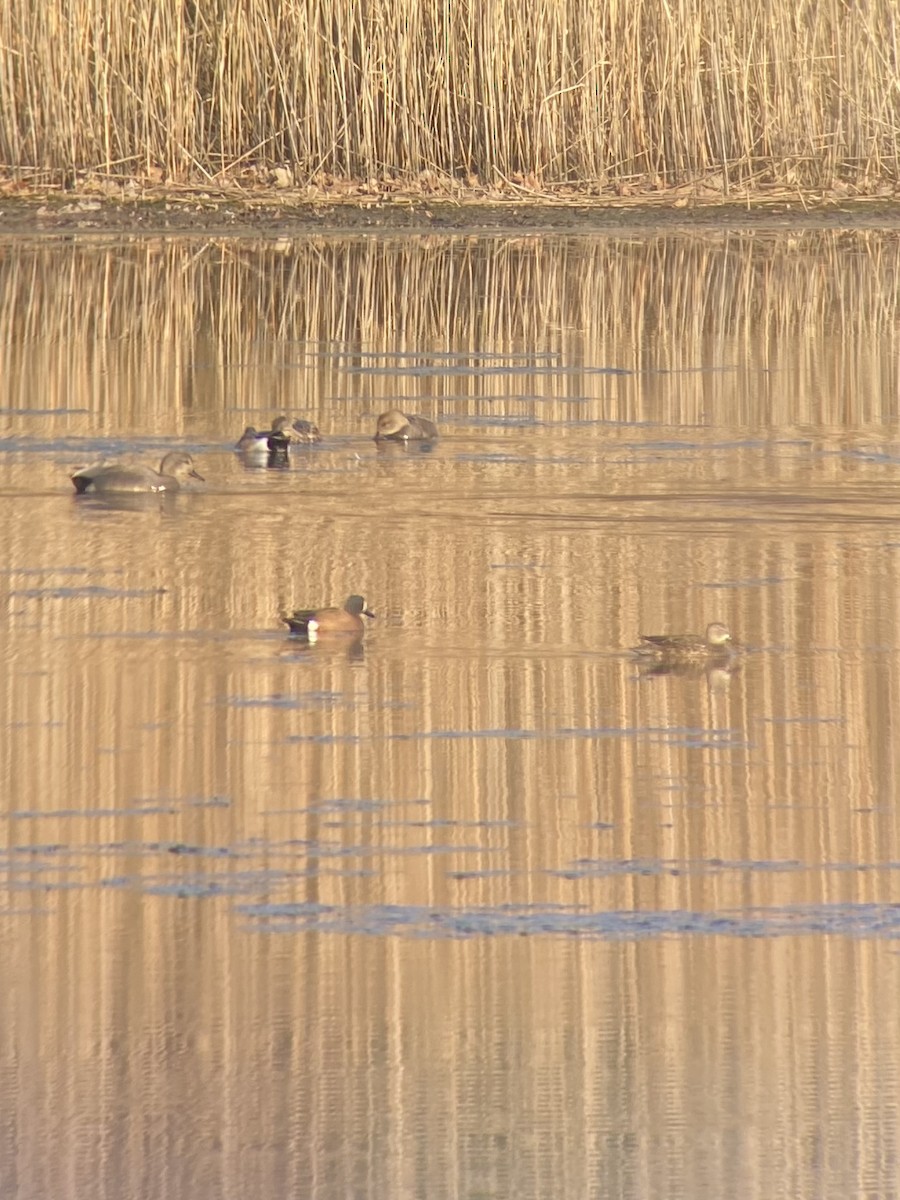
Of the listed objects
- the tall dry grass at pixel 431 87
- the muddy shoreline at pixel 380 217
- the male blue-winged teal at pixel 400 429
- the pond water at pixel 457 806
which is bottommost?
the pond water at pixel 457 806

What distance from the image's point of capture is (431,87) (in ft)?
66.4

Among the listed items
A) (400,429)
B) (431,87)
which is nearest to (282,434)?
(400,429)

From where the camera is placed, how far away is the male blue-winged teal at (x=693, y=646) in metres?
7.43

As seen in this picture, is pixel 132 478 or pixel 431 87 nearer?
pixel 132 478

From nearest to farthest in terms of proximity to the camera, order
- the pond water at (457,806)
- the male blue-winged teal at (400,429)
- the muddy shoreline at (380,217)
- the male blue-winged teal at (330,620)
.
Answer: the pond water at (457,806)
the male blue-winged teal at (330,620)
the male blue-winged teal at (400,429)
the muddy shoreline at (380,217)

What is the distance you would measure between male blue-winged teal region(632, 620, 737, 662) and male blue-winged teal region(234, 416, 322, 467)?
3381 mm

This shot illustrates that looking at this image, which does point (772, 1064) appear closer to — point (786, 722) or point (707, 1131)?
point (707, 1131)

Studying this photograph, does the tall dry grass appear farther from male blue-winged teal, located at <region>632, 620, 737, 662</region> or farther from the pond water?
male blue-winged teal, located at <region>632, 620, 737, 662</region>

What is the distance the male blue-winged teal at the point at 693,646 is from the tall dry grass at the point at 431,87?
13.0m

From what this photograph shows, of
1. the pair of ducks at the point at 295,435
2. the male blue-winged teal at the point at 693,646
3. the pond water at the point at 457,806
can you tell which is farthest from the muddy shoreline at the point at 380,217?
the male blue-winged teal at the point at 693,646

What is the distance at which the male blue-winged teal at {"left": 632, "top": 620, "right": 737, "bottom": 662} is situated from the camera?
7426 millimetres

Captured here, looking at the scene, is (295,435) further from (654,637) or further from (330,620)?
(654,637)

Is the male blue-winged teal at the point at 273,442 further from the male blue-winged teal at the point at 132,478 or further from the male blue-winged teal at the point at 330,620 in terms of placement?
the male blue-winged teal at the point at 330,620

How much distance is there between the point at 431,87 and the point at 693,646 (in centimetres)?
1336
